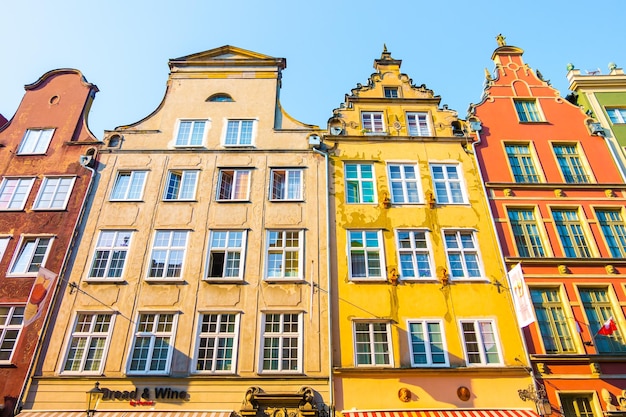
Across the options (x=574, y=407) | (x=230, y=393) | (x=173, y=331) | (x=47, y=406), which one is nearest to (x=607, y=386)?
(x=574, y=407)

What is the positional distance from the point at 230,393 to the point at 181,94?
1562cm

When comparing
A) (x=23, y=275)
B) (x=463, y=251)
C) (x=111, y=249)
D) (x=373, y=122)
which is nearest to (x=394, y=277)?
(x=463, y=251)

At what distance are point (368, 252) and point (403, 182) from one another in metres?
4.05

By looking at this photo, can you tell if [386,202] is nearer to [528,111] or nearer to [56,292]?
[528,111]

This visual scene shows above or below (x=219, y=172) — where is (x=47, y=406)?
below

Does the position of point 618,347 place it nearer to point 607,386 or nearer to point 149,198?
point 607,386

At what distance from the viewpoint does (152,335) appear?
1530cm

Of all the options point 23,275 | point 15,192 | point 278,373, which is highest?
point 15,192

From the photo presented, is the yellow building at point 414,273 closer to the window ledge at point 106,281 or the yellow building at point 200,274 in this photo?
the yellow building at point 200,274

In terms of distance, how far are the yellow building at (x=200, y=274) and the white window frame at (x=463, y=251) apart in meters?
5.10

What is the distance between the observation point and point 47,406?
14.1m

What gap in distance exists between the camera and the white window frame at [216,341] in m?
14.7

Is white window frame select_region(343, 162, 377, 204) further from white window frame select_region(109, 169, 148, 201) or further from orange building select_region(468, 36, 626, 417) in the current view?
white window frame select_region(109, 169, 148, 201)

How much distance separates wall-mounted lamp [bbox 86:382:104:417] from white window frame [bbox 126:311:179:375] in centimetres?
99
